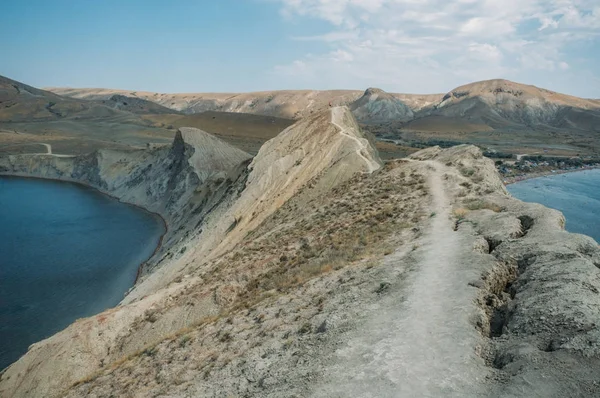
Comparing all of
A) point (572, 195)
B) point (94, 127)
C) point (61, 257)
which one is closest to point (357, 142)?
point (61, 257)

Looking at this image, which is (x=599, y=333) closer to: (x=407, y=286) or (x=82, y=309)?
(x=407, y=286)

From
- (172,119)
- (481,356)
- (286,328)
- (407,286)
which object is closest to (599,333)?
(481,356)

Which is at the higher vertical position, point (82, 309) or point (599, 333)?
point (599, 333)

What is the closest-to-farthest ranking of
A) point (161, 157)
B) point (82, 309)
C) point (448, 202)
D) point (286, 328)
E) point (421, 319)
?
point (421, 319) < point (286, 328) < point (448, 202) < point (82, 309) < point (161, 157)

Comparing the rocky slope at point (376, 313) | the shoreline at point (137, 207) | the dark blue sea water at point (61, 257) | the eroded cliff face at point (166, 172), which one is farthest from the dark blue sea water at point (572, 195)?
the dark blue sea water at point (61, 257)

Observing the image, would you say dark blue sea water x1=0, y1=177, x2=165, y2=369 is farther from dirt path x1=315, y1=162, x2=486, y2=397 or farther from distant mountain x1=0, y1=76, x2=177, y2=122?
distant mountain x1=0, y1=76, x2=177, y2=122

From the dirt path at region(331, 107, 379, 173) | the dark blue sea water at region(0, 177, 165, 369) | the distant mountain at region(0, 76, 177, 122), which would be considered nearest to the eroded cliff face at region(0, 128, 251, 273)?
the dark blue sea water at region(0, 177, 165, 369)
